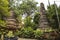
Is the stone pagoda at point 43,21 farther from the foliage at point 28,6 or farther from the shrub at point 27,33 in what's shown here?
the foliage at point 28,6

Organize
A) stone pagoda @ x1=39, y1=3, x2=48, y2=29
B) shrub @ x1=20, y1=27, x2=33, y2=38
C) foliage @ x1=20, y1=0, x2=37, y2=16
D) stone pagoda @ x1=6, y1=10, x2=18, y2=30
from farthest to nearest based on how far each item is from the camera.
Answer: foliage @ x1=20, y1=0, x2=37, y2=16
stone pagoda @ x1=39, y1=3, x2=48, y2=29
shrub @ x1=20, y1=27, x2=33, y2=38
stone pagoda @ x1=6, y1=10, x2=18, y2=30

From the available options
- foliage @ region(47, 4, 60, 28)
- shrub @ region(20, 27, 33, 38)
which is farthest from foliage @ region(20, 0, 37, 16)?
shrub @ region(20, 27, 33, 38)

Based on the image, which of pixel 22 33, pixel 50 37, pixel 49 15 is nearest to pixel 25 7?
pixel 49 15

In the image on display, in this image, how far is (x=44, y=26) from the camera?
19.1 meters

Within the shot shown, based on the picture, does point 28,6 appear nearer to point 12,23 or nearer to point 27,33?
point 27,33

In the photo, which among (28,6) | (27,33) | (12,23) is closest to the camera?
(12,23)

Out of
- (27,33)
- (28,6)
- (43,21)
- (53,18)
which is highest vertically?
(28,6)

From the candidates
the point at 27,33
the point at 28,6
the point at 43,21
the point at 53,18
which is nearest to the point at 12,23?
the point at 27,33

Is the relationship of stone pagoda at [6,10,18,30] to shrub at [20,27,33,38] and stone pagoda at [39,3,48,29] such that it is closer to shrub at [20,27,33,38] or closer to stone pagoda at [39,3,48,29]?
shrub at [20,27,33,38]

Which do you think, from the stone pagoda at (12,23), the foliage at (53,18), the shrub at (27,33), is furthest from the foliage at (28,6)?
the shrub at (27,33)

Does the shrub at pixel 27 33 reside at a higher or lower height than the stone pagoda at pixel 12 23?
lower

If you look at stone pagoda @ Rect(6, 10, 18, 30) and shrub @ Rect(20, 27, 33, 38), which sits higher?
stone pagoda @ Rect(6, 10, 18, 30)

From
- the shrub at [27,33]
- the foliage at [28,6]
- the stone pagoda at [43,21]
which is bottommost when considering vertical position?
the shrub at [27,33]

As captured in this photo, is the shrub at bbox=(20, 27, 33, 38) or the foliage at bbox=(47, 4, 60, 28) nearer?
the shrub at bbox=(20, 27, 33, 38)
